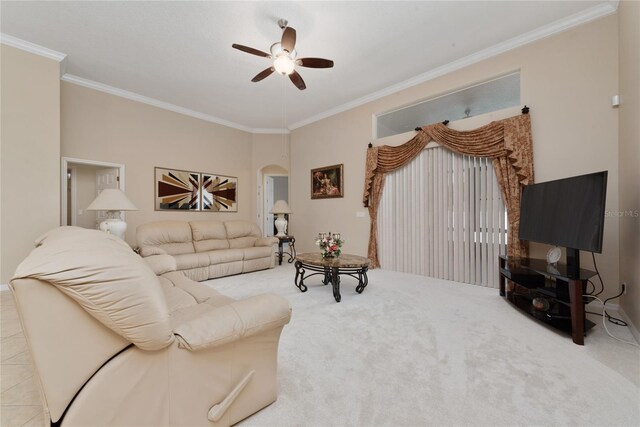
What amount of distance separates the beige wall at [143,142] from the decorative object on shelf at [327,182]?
1873 millimetres

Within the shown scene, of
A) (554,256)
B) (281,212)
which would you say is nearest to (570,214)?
(554,256)

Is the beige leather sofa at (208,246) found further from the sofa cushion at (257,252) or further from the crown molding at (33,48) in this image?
the crown molding at (33,48)

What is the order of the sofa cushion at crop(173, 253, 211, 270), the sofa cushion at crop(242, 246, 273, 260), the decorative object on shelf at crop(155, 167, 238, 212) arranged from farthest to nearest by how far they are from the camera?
1. the decorative object on shelf at crop(155, 167, 238, 212)
2. the sofa cushion at crop(242, 246, 273, 260)
3. the sofa cushion at crop(173, 253, 211, 270)

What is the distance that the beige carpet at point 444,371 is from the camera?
138 centimetres

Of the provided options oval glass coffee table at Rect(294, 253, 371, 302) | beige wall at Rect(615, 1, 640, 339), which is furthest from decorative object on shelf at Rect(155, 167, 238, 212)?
beige wall at Rect(615, 1, 640, 339)

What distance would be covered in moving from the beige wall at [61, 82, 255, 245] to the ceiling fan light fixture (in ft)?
11.4

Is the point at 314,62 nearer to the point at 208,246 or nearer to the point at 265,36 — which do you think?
the point at 265,36

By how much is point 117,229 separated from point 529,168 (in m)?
5.58

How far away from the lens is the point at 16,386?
1.56 meters

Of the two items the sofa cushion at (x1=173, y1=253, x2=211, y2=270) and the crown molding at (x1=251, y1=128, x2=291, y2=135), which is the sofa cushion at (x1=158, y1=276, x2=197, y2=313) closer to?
the sofa cushion at (x1=173, y1=253, x2=211, y2=270)

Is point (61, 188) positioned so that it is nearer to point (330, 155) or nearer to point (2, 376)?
point (2, 376)

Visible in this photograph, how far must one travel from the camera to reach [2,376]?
166cm

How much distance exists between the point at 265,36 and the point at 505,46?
122 inches

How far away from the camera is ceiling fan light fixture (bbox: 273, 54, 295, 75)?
2.86 m
